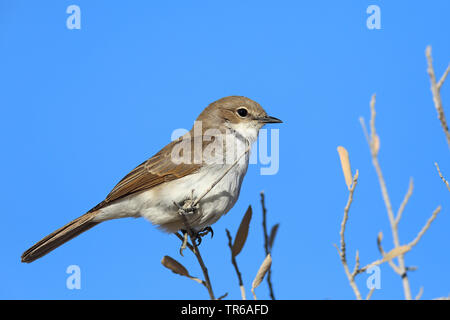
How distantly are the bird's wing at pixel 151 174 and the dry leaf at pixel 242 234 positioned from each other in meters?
2.12

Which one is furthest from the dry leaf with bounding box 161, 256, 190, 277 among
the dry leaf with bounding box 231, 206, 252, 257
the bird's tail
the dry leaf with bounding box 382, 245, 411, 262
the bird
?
the bird's tail

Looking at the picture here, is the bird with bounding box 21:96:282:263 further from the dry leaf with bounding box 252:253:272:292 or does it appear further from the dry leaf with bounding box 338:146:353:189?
the dry leaf with bounding box 338:146:353:189

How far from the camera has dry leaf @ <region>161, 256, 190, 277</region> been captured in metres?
2.35

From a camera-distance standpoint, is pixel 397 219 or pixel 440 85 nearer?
pixel 397 219

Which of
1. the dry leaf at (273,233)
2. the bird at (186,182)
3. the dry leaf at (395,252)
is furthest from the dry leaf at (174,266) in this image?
the bird at (186,182)

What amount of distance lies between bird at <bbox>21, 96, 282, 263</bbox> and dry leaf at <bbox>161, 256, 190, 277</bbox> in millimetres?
1663

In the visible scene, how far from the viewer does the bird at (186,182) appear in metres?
4.35

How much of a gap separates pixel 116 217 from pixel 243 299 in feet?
10.7

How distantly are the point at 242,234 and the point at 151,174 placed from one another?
2609 millimetres

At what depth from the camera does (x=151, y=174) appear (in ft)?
15.9
